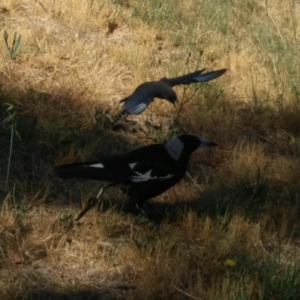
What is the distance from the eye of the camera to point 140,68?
301 inches

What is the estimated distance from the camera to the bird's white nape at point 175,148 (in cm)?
566

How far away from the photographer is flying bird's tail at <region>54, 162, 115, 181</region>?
5348 mm

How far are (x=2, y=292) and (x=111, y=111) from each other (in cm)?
262

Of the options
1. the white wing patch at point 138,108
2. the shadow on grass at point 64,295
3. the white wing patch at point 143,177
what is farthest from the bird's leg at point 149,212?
the shadow on grass at point 64,295

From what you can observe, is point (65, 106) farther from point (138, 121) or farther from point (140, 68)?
point (140, 68)

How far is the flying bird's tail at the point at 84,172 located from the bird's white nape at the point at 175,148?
1.59ft

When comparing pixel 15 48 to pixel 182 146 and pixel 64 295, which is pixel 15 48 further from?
pixel 64 295

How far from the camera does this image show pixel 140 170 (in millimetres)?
5504

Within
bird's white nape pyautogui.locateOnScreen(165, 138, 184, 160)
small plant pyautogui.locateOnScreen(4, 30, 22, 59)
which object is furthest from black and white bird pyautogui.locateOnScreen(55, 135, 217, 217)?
small plant pyautogui.locateOnScreen(4, 30, 22, 59)

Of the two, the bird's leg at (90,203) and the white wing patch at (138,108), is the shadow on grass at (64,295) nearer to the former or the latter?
the bird's leg at (90,203)

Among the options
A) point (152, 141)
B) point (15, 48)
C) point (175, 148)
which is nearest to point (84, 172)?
point (175, 148)

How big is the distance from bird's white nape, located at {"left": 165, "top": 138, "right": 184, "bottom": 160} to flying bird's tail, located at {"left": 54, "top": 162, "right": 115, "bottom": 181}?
48cm

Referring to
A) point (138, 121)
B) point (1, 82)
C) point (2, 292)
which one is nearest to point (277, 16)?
point (138, 121)

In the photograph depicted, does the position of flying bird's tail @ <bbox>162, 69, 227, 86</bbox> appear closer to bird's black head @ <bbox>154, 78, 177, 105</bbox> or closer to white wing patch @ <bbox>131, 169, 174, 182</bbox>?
bird's black head @ <bbox>154, 78, 177, 105</bbox>
